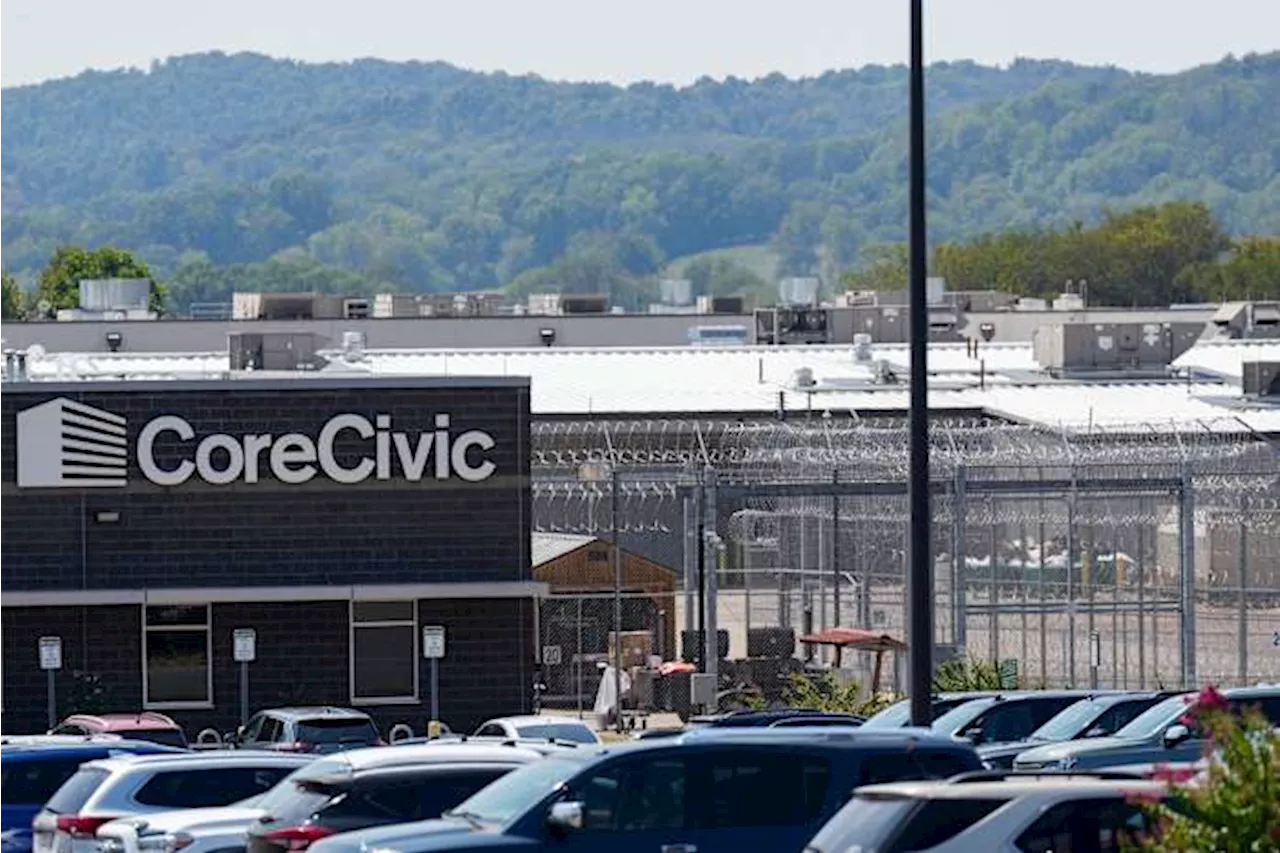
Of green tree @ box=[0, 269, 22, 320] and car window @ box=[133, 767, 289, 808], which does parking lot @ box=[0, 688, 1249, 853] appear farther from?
green tree @ box=[0, 269, 22, 320]

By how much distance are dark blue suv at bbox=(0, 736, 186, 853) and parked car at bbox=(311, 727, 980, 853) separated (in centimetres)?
735

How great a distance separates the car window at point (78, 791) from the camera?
949 inches

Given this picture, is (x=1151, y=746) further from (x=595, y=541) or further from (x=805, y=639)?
(x=595, y=541)

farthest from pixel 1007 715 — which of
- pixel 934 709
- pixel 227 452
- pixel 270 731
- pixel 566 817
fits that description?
pixel 227 452

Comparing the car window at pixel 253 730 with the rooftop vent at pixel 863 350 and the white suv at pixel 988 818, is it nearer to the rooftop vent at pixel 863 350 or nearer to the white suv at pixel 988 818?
the white suv at pixel 988 818

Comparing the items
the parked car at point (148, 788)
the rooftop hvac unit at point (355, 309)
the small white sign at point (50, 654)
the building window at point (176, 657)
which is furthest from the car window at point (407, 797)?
the rooftop hvac unit at point (355, 309)

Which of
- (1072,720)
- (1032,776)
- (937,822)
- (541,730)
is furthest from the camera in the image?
(541,730)

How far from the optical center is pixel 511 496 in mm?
41562

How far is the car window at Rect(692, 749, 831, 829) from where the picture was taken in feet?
63.2

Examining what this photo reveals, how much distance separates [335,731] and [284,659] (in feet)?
23.2

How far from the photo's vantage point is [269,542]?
41.2 meters

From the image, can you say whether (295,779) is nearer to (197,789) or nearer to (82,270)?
(197,789)

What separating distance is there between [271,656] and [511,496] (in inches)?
144

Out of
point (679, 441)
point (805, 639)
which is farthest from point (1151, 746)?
point (679, 441)
